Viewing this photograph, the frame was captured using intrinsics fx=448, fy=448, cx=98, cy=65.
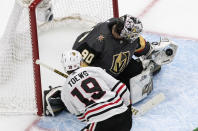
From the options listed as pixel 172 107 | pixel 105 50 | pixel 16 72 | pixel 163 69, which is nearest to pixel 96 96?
pixel 105 50

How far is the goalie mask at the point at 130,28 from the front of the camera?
3.23 m

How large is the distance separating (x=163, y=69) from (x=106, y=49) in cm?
83

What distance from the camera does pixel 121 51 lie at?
3375 millimetres

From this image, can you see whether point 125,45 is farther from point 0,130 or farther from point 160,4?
point 160,4

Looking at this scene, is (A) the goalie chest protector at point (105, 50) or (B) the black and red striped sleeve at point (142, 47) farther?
(B) the black and red striped sleeve at point (142, 47)

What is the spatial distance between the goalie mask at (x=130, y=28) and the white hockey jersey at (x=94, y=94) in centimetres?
47

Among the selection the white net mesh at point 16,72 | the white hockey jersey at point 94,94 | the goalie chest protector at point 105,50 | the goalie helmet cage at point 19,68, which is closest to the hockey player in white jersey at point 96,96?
the white hockey jersey at point 94,94

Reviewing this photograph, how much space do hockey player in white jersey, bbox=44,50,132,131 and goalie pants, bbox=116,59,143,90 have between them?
52 cm

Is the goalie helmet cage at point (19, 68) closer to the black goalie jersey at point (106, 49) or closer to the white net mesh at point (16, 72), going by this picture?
the white net mesh at point (16, 72)

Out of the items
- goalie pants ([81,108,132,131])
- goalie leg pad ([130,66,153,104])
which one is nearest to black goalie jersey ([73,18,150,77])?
goalie leg pad ([130,66,153,104])

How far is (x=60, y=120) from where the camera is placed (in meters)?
3.46

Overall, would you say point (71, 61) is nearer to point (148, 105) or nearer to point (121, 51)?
point (121, 51)

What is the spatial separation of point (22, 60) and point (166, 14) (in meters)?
1.93

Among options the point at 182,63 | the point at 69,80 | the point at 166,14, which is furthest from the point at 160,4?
the point at 69,80
